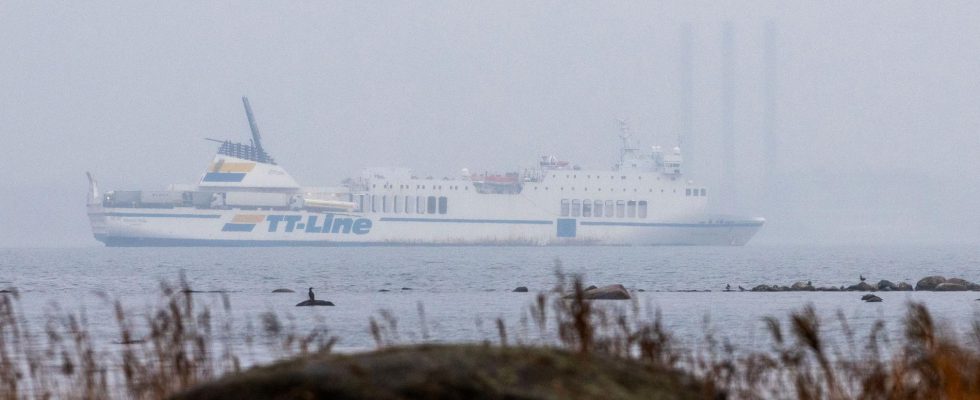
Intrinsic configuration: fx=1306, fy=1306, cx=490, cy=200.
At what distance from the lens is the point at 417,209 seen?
104 meters

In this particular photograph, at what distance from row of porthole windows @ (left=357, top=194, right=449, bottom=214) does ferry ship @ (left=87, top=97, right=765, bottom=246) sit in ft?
0.26

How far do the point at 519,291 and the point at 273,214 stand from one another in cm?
7037

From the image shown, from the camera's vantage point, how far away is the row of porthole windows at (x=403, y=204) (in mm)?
104125

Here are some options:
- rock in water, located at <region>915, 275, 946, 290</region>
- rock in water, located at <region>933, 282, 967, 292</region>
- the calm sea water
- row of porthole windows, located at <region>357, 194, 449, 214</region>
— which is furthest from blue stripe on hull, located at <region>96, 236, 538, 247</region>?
rock in water, located at <region>933, 282, 967, 292</region>

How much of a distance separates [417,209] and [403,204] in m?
Result: 1.38

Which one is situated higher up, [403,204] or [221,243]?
[403,204]

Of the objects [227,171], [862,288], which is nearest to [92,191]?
[227,171]

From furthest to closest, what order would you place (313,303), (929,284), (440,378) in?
1. (929,284)
2. (313,303)
3. (440,378)

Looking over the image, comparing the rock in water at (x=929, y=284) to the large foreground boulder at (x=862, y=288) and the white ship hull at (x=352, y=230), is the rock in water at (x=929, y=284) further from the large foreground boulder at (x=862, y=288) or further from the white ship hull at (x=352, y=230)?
the white ship hull at (x=352, y=230)

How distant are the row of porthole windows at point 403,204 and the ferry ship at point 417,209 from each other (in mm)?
80

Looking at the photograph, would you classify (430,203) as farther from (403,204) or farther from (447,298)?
(447,298)

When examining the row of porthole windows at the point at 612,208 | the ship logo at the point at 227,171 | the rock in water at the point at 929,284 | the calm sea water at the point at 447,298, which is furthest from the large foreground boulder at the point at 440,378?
the ship logo at the point at 227,171

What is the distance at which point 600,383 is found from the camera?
3.48 m

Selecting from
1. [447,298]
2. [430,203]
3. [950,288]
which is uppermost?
[430,203]
